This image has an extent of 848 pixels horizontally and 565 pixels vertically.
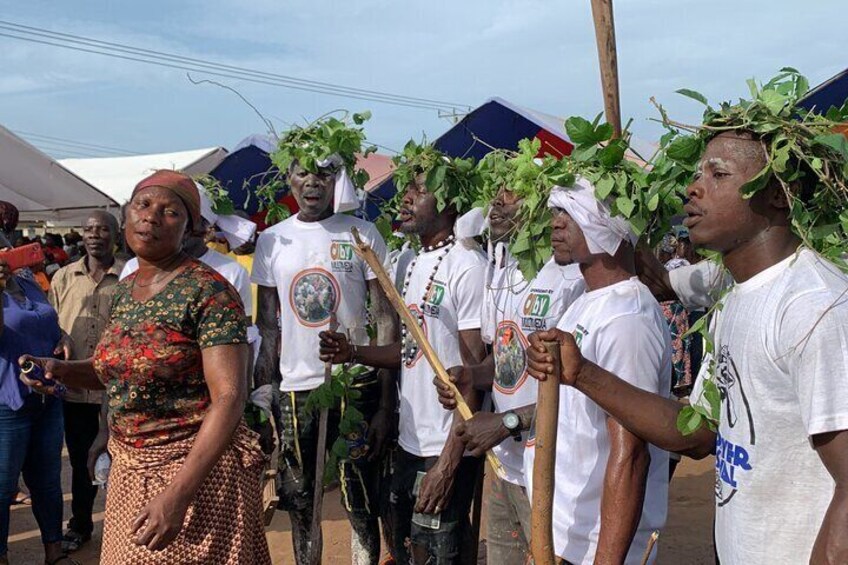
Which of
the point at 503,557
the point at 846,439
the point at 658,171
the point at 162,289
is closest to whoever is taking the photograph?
the point at 846,439

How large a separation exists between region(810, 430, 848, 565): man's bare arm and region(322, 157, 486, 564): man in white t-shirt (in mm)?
2140

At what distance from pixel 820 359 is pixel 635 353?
901 millimetres

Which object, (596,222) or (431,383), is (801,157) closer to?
(596,222)

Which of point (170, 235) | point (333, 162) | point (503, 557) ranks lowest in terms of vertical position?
point (503, 557)

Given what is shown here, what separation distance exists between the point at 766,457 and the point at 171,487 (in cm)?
182

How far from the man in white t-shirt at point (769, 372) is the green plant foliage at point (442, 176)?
2291 millimetres

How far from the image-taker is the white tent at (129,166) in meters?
13.9

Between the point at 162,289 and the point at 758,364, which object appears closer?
the point at 758,364

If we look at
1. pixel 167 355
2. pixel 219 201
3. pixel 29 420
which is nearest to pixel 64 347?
pixel 29 420

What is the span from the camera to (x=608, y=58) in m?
3.04

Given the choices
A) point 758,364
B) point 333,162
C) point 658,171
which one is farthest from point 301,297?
point 758,364

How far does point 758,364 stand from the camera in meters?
1.92

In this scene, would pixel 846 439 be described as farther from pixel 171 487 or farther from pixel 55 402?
pixel 55 402

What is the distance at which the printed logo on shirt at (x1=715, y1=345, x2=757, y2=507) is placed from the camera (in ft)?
6.50
